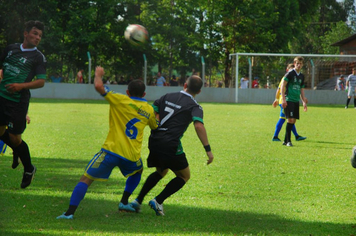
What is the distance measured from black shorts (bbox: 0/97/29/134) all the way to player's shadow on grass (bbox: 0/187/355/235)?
1204mm

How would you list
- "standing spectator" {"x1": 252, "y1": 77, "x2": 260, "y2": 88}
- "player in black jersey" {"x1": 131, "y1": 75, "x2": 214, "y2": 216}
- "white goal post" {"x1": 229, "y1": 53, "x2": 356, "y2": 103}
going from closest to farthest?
"player in black jersey" {"x1": 131, "y1": 75, "x2": 214, "y2": 216}
"white goal post" {"x1": 229, "y1": 53, "x2": 356, "y2": 103}
"standing spectator" {"x1": 252, "y1": 77, "x2": 260, "y2": 88}

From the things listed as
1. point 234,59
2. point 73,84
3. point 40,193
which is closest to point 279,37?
point 234,59

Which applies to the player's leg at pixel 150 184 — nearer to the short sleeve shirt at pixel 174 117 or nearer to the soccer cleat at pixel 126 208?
the soccer cleat at pixel 126 208

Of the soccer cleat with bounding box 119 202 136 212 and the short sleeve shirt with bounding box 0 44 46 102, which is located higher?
the short sleeve shirt with bounding box 0 44 46 102

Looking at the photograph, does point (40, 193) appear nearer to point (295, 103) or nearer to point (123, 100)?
point (123, 100)

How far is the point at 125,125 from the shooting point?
5.60 metres

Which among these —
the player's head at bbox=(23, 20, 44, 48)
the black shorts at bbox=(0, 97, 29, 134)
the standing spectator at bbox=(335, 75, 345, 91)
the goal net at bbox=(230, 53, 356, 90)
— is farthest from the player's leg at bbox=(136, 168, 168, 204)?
the standing spectator at bbox=(335, 75, 345, 91)

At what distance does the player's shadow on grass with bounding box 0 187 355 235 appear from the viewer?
516cm

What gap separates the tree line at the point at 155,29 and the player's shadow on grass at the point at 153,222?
1300 inches

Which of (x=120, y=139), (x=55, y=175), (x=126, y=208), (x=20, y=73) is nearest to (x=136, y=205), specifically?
(x=126, y=208)

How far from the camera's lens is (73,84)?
120ft

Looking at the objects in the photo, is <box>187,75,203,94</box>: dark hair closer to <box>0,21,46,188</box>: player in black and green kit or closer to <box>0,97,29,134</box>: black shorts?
<box>0,21,46,188</box>: player in black and green kit

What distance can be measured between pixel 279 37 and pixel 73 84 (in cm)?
1978

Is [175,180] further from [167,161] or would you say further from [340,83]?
[340,83]
